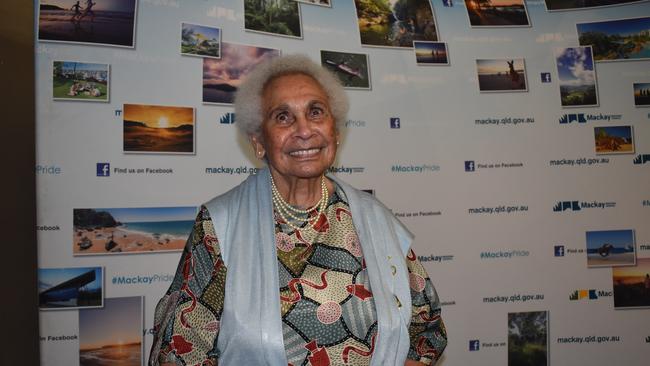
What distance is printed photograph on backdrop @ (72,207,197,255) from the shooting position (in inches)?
92.2

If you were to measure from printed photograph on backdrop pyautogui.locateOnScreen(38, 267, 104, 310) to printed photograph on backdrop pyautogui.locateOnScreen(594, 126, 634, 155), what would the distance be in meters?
3.23

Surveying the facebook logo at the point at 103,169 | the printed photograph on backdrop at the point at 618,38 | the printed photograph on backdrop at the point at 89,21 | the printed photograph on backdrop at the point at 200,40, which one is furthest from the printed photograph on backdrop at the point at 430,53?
the facebook logo at the point at 103,169

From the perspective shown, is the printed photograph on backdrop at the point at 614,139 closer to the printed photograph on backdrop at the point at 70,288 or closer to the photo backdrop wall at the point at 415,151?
the photo backdrop wall at the point at 415,151

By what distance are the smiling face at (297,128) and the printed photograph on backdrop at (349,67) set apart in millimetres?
1175

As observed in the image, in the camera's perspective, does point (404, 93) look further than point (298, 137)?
Yes

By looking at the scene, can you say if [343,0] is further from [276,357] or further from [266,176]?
[276,357]

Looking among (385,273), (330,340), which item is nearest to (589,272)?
(385,273)

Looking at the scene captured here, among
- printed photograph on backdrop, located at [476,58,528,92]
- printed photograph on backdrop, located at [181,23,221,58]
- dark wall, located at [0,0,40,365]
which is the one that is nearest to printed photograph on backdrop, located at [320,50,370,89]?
printed photograph on backdrop, located at [181,23,221,58]

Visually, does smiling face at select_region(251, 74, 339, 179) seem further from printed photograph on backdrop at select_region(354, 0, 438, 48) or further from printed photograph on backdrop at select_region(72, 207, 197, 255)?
printed photograph on backdrop at select_region(354, 0, 438, 48)

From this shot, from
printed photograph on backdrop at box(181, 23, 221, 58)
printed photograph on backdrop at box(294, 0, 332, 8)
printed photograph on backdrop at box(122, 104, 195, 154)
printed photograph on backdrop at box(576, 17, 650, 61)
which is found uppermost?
printed photograph on backdrop at box(294, 0, 332, 8)

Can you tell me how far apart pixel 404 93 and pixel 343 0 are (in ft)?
2.32

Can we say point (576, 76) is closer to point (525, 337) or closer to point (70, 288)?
point (525, 337)

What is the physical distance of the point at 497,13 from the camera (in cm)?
314

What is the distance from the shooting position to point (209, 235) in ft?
5.01
